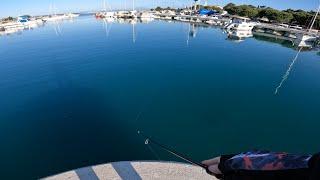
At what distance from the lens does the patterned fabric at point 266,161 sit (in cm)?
257

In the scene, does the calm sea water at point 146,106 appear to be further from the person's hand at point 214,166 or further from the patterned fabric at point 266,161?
the patterned fabric at point 266,161

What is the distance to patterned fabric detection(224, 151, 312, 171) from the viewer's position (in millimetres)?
2566

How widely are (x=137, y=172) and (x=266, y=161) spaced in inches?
437

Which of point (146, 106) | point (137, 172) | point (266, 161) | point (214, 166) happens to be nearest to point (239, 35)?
point (146, 106)

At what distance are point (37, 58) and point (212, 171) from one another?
56.1 metres

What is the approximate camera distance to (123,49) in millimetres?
58938

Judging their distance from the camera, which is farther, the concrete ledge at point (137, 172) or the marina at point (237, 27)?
the marina at point (237, 27)

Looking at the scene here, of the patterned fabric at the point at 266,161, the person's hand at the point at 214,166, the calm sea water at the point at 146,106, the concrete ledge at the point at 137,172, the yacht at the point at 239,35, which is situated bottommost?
the calm sea water at the point at 146,106

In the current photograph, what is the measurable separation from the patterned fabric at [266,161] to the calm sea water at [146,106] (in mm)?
16431

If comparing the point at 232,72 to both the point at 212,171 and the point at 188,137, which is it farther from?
the point at 212,171

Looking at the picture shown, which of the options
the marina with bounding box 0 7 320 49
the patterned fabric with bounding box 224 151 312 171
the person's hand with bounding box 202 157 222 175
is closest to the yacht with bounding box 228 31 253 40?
the marina with bounding box 0 7 320 49

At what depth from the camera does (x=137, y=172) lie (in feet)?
43.2

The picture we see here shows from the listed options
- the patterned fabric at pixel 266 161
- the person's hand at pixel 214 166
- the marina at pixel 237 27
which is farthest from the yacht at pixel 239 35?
the patterned fabric at pixel 266 161

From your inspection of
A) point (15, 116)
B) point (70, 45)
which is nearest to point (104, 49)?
point (70, 45)
